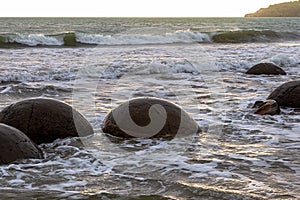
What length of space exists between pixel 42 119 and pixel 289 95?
14.3ft

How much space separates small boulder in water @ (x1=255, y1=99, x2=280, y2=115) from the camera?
6984 mm

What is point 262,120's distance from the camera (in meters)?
6.62

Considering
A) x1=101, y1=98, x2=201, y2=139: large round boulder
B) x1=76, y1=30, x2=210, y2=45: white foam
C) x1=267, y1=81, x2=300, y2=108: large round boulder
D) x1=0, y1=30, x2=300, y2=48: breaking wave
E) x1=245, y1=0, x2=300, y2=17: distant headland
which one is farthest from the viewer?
x1=245, y1=0, x2=300, y2=17: distant headland

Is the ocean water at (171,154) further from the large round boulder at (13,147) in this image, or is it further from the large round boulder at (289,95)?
the large round boulder at (289,95)

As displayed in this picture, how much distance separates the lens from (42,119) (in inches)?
199

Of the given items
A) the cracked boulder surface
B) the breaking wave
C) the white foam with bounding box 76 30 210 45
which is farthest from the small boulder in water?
the white foam with bounding box 76 30 210 45

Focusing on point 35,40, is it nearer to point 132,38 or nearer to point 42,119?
point 132,38

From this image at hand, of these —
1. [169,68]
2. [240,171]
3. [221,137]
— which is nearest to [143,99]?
[221,137]

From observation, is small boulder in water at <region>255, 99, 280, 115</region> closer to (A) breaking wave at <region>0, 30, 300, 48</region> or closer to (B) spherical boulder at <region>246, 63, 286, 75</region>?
(B) spherical boulder at <region>246, 63, 286, 75</region>

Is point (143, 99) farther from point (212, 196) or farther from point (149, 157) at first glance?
point (212, 196)

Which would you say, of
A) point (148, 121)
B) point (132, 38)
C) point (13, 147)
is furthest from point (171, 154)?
point (132, 38)

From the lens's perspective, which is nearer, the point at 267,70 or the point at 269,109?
the point at 269,109

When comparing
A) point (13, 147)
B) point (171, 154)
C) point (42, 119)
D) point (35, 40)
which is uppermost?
point (35, 40)

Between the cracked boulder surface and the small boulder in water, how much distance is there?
3215 mm
